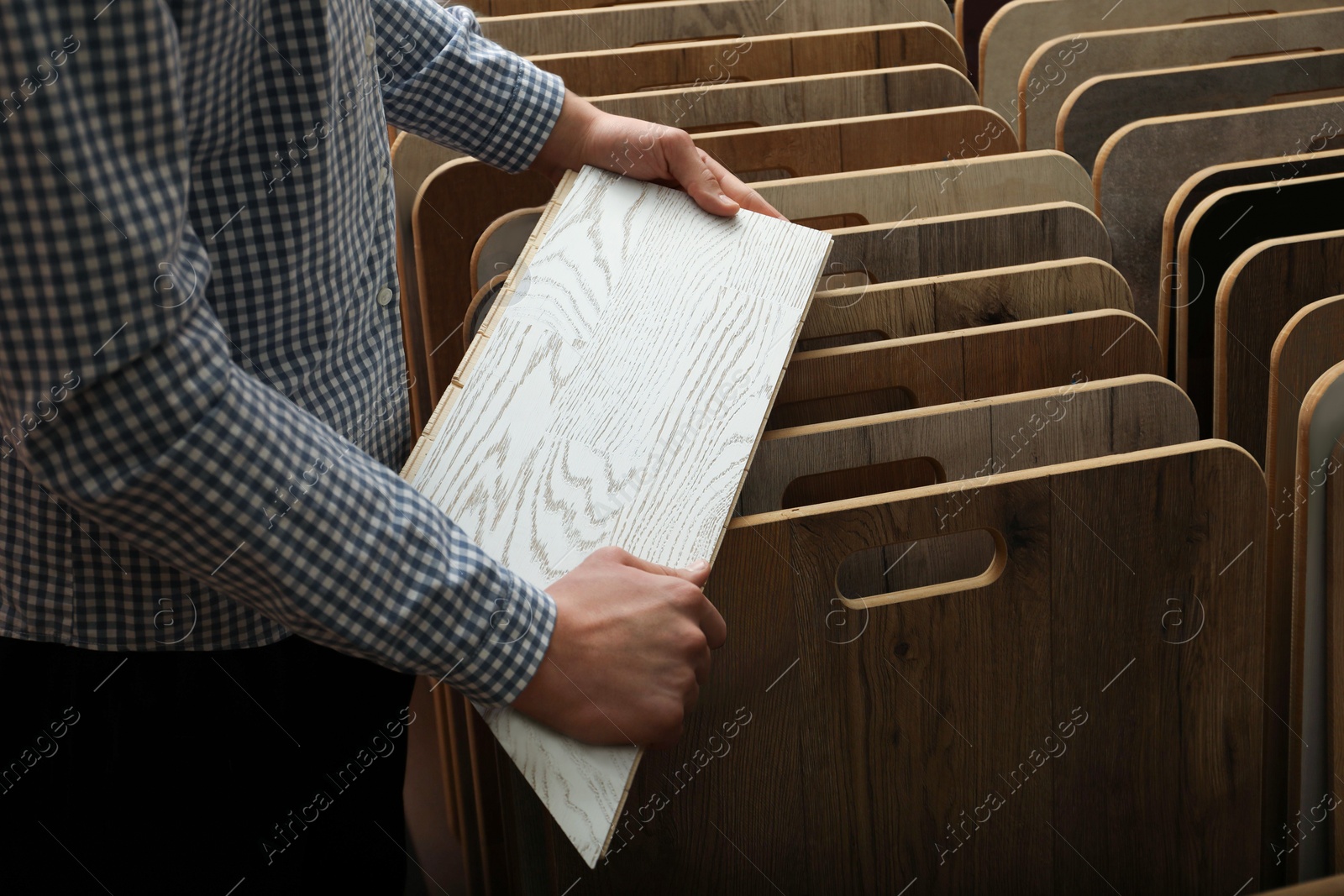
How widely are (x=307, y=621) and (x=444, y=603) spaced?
6 cm

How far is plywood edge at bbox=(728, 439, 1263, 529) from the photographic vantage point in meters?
0.70

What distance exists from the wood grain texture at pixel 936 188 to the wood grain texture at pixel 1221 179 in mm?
84

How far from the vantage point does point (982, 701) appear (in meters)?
0.77

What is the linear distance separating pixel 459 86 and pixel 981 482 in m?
0.50

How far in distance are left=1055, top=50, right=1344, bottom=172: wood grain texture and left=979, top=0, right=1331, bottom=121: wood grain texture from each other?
19 centimetres

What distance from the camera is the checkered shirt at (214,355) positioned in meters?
0.43

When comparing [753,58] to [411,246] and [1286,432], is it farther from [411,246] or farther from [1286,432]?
[1286,432]

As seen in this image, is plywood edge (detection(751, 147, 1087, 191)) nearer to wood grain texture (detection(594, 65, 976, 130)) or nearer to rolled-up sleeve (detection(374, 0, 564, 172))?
wood grain texture (detection(594, 65, 976, 130))

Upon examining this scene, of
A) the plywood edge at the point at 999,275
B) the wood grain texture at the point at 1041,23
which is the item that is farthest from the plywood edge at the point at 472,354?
the wood grain texture at the point at 1041,23

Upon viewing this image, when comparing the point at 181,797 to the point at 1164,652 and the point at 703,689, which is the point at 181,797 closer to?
the point at 703,689

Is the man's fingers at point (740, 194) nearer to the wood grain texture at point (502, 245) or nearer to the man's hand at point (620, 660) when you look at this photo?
the wood grain texture at point (502, 245)

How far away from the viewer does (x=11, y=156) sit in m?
0.42

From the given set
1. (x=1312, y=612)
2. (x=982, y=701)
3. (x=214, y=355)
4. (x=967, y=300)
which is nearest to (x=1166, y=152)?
(x=967, y=300)

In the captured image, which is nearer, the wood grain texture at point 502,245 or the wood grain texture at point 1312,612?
the wood grain texture at point 1312,612
